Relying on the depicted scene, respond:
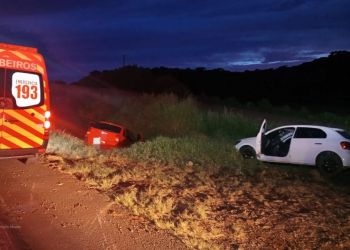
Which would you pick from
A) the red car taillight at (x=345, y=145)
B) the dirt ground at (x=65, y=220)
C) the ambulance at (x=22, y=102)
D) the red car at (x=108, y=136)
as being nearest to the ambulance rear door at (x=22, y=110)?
the ambulance at (x=22, y=102)

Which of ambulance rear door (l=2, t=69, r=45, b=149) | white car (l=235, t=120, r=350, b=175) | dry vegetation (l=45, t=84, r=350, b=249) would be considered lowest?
dry vegetation (l=45, t=84, r=350, b=249)

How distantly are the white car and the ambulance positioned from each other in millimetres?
6997

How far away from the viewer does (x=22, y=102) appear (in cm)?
942

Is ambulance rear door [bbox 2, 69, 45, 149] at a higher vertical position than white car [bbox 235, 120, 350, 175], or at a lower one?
higher

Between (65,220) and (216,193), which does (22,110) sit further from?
(216,193)

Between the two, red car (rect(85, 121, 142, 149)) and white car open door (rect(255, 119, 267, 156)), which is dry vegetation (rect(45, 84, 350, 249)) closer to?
white car open door (rect(255, 119, 267, 156))

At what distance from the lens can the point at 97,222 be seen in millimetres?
6938

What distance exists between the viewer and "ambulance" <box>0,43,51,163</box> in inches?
359

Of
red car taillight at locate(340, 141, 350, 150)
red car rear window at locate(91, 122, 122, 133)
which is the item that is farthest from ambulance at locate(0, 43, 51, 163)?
red car rear window at locate(91, 122, 122, 133)

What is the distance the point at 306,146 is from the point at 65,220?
9323 mm

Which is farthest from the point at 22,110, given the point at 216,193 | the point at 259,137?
the point at 259,137

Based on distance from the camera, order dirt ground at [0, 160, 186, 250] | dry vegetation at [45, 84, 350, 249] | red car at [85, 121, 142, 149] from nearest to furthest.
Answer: dirt ground at [0, 160, 186, 250]
dry vegetation at [45, 84, 350, 249]
red car at [85, 121, 142, 149]

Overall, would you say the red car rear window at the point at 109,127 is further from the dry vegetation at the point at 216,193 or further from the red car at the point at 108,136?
the dry vegetation at the point at 216,193

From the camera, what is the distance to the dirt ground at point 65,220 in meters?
6.16
